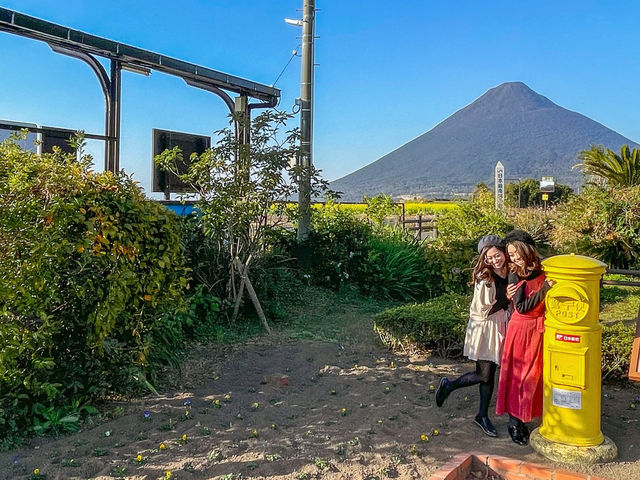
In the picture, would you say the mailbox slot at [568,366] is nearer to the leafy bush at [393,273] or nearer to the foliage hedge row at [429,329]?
the foliage hedge row at [429,329]

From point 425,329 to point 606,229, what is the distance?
5.71 meters

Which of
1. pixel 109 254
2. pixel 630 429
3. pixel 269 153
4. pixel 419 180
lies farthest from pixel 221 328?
pixel 419 180

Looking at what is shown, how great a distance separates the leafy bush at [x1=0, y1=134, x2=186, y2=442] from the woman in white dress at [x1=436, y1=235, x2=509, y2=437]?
226 centimetres

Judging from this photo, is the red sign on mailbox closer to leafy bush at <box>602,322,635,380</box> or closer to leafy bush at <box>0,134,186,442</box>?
leafy bush at <box>602,322,635,380</box>

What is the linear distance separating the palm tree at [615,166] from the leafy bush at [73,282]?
10803 millimetres

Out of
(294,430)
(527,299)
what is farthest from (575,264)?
(294,430)

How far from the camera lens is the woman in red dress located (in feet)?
11.8

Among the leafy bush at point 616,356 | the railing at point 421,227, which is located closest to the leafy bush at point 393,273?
the railing at point 421,227

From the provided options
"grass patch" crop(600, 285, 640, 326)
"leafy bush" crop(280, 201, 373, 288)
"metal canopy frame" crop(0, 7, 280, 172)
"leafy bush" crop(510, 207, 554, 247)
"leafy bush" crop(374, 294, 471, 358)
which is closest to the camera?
"leafy bush" crop(374, 294, 471, 358)

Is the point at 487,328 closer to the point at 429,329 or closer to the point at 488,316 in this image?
the point at 488,316

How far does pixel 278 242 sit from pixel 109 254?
5252 millimetres

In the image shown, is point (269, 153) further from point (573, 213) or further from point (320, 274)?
point (573, 213)

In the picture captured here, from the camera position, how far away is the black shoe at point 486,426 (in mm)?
3738

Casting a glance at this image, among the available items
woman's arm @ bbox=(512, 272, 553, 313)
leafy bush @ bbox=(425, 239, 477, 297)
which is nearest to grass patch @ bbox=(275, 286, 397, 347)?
leafy bush @ bbox=(425, 239, 477, 297)
